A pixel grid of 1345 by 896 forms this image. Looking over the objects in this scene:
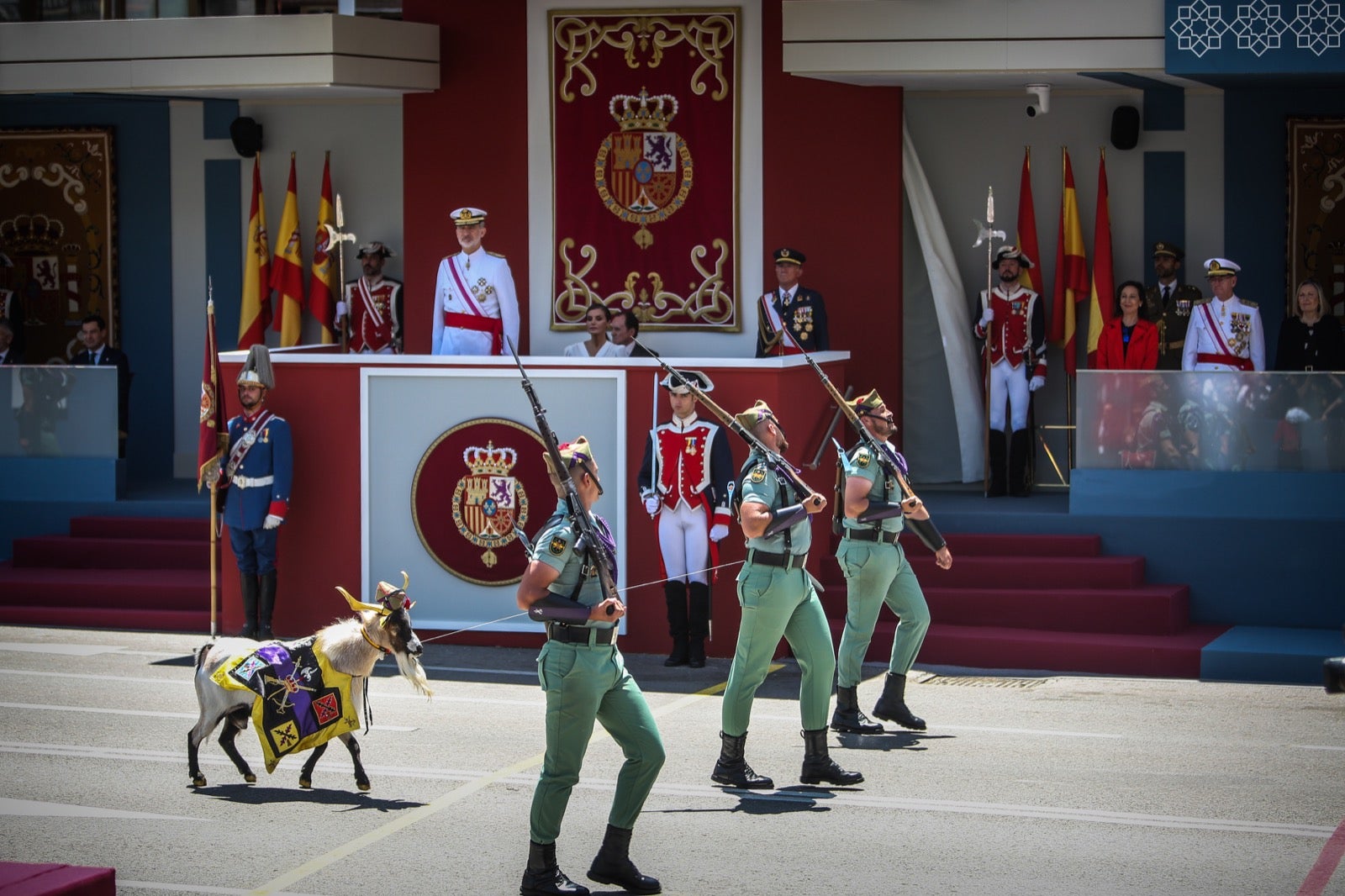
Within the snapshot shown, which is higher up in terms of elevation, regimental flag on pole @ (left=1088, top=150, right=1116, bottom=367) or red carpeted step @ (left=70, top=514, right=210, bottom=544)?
regimental flag on pole @ (left=1088, top=150, right=1116, bottom=367)

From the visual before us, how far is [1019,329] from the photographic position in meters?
16.2

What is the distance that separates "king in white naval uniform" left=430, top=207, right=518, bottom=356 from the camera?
1467 cm

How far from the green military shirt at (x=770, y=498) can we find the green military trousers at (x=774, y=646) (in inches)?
4.6

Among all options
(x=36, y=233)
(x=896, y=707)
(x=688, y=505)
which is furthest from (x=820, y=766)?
(x=36, y=233)

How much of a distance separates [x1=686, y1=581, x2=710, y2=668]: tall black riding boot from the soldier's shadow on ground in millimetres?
3944

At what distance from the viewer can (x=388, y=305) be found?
57.2ft

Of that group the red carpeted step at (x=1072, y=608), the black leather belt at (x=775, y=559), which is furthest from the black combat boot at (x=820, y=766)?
the red carpeted step at (x=1072, y=608)

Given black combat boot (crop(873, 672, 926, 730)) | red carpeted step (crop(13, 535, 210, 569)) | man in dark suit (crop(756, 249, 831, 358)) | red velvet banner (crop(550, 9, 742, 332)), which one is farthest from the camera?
red velvet banner (crop(550, 9, 742, 332))

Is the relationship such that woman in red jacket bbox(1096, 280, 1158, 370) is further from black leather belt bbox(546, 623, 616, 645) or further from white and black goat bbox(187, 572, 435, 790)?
black leather belt bbox(546, 623, 616, 645)

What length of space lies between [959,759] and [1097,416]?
4.60m

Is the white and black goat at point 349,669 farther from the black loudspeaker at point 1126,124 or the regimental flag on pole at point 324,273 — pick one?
the black loudspeaker at point 1126,124

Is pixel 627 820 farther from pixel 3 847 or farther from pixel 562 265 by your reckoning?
pixel 562 265

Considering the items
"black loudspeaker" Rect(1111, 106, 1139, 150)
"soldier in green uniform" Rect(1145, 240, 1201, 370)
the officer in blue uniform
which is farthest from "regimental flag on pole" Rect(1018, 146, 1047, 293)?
the officer in blue uniform

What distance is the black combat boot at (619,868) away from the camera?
8.01 meters
